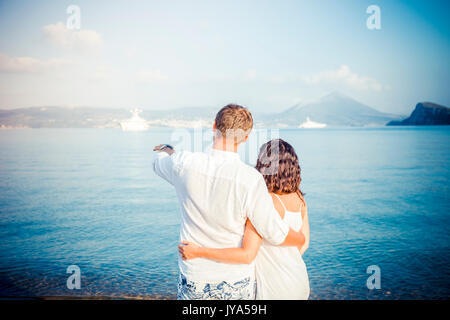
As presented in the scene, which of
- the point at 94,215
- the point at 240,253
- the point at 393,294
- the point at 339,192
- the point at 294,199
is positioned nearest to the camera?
the point at 240,253

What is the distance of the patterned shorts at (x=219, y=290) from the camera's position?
6.69 feet

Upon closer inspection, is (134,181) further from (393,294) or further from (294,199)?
(294,199)

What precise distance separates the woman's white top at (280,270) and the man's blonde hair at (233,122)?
65 centimetres

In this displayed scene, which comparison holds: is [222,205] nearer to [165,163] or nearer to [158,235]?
[165,163]

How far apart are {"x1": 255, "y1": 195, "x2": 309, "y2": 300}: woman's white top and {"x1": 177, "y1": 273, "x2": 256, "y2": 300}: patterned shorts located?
117mm

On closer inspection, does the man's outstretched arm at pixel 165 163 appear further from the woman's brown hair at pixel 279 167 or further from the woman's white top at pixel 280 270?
the woman's white top at pixel 280 270

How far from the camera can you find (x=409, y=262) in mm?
6891

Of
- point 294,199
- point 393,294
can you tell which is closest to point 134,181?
point 393,294

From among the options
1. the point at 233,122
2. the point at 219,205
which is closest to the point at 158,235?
the point at 219,205

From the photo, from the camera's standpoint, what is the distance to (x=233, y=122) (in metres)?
1.85

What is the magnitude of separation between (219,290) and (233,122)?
3.55 feet

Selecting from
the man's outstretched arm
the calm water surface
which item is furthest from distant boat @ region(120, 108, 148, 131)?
the man's outstretched arm
